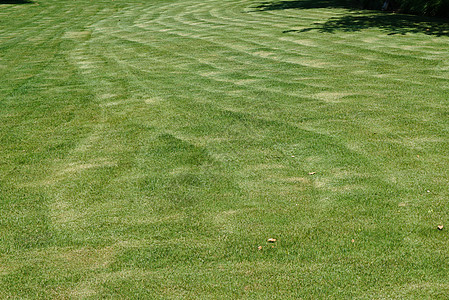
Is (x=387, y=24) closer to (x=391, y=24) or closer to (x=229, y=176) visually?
(x=391, y=24)

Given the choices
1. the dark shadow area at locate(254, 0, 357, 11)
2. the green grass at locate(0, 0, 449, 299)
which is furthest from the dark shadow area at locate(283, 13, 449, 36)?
the dark shadow area at locate(254, 0, 357, 11)

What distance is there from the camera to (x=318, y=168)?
5199 mm

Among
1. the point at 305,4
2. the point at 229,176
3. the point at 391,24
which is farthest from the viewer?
the point at 305,4

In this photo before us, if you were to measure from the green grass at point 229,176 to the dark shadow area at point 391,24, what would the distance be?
2.51 meters

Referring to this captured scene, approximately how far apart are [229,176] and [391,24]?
1191cm

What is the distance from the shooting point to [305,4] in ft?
70.4

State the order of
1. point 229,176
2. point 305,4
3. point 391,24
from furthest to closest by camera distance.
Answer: point 305,4 → point 391,24 → point 229,176

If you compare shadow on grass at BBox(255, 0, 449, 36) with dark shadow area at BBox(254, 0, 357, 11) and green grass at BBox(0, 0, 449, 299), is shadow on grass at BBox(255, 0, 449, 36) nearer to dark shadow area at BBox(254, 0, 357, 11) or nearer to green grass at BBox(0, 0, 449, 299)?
dark shadow area at BBox(254, 0, 357, 11)

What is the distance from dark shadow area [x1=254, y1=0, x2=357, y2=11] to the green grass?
9.85m

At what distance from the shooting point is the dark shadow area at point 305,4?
66.8ft

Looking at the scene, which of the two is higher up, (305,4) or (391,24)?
(305,4)

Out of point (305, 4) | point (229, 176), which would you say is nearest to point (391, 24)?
point (305, 4)

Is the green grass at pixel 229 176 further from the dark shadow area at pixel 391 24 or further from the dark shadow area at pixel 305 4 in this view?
the dark shadow area at pixel 305 4

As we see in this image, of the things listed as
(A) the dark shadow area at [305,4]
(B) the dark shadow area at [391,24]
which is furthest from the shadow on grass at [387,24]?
(A) the dark shadow area at [305,4]
